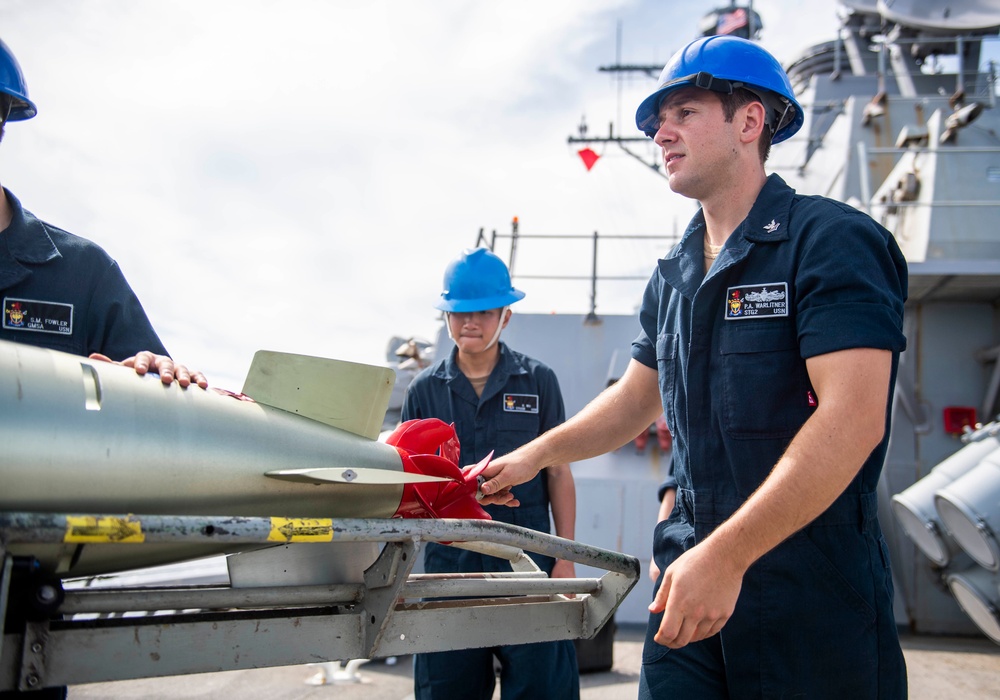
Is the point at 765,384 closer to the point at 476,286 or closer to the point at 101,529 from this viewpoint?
the point at 101,529

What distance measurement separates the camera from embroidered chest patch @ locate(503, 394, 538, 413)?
11.5ft

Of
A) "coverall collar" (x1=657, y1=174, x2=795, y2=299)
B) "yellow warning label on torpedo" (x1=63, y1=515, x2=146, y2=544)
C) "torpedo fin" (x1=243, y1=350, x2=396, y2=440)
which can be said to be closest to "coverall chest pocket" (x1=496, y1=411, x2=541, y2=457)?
"coverall collar" (x1=657, y1=174, x2=795, y2=299)

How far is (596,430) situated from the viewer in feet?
7.44

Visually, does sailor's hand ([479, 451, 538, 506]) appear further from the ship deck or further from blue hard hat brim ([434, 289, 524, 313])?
the ship deck

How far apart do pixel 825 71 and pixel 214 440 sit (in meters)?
11.0

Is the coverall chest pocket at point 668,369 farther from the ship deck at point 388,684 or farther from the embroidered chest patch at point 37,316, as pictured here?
the ship deck at point 388,684

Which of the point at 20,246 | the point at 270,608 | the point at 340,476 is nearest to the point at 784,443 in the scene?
the point at 340,476

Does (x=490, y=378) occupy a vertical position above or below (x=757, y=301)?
below

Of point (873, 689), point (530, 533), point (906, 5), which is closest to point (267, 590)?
point (530, 533)

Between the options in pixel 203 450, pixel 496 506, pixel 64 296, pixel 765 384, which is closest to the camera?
pixel 203 450

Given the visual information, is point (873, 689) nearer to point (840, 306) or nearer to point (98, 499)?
point (840, 306)

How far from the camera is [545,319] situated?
6.98 m

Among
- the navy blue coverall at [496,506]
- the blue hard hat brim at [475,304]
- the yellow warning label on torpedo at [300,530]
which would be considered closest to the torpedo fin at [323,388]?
the yellow warning label on torpedo at [300,530]

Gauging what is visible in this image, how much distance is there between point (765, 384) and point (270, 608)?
1.11 meters
